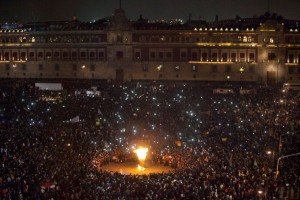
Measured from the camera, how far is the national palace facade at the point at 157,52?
73.6 meters

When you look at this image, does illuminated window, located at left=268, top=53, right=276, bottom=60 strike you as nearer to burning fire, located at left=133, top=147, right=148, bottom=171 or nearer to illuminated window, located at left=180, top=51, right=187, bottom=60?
illuminated window, located at left=180, top=51, right=187, bottom=60

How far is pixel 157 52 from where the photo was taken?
76.1 metres

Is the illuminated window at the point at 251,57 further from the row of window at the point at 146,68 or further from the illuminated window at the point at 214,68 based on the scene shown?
the illuminated window at the point at 214,68

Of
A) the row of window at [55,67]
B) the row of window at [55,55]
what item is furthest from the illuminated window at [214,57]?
the row of window at [55,67]

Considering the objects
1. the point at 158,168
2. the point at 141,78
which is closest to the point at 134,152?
the point at 158,168

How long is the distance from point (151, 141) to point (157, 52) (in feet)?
122

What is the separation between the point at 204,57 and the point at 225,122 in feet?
106

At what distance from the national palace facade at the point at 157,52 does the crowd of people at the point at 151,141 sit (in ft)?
52.7

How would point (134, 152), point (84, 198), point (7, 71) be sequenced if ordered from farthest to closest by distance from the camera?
point (7, 71)
point (134, 152)
point (84, 198)

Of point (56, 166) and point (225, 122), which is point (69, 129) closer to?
point (56, 166)

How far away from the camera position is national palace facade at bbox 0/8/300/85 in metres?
73.6

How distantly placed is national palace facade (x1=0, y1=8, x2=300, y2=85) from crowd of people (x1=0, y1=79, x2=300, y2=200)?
16072 millimetres

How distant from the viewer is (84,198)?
26.5m

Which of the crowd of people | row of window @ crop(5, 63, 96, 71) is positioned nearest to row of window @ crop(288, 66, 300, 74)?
the crowd of people
